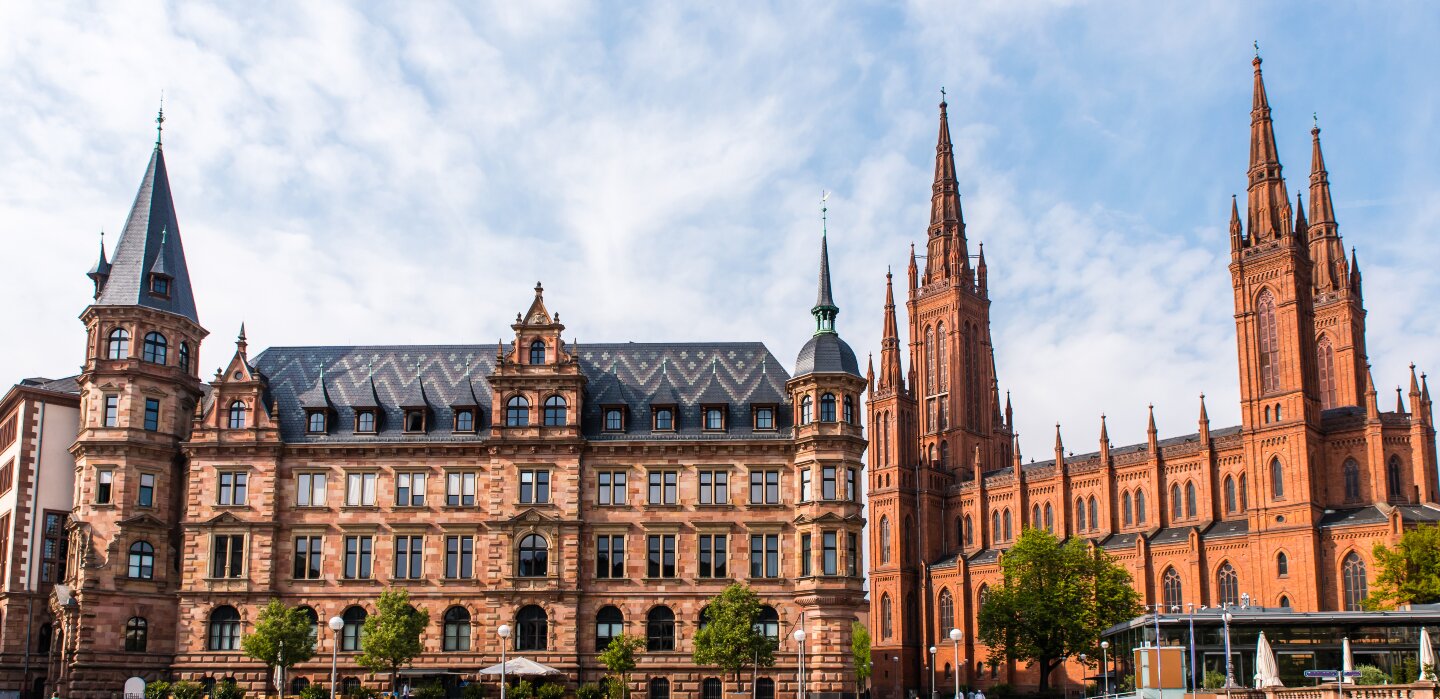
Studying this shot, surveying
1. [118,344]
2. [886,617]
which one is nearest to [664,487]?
[118,344]

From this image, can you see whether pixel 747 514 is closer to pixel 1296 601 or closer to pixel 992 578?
pixel 1296 601

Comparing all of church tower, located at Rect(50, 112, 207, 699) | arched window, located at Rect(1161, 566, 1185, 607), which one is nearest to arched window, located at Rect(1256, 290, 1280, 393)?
arched window, located at Rect(1161, 566, 1185, 607)

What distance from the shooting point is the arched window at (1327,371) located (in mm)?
140250

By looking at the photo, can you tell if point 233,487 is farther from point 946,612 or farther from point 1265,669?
point 946,612

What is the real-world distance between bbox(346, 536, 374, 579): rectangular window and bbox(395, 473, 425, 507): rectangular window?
91.2 inches

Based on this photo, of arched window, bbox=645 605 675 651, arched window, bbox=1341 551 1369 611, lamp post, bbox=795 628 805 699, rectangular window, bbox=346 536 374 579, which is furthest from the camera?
arched window, bbox=1341 551 1369 611

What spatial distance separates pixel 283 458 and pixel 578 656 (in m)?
17.1

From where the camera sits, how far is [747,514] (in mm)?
66312

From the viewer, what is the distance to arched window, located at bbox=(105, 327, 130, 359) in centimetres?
6762

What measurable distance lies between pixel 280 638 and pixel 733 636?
63.0 ft

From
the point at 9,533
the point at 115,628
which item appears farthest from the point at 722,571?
the point at 9,533

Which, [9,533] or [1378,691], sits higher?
[9,533]

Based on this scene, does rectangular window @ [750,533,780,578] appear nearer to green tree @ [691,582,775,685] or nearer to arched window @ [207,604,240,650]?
green tree @ [691,582,775,685]

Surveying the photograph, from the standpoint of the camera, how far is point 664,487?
66.9 m
